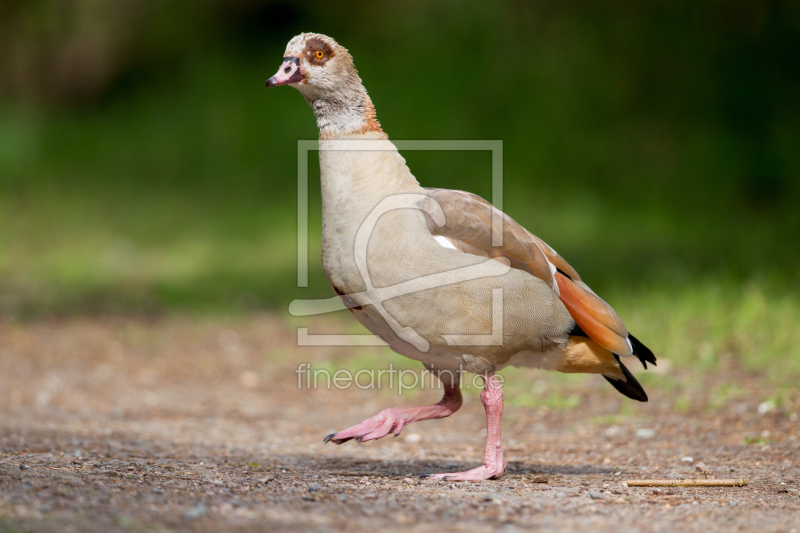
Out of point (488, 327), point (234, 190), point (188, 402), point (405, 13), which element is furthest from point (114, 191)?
point (488, 327)

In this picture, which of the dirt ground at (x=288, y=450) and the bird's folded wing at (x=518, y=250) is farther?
the bird's folded wing at (x=518, y=250)

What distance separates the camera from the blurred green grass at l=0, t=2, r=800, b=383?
8797mm

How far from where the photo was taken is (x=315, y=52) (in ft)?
12.8

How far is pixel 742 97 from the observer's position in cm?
1200

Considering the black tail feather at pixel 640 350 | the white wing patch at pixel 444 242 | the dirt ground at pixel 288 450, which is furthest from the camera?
the black tail feather at pixel 640 350

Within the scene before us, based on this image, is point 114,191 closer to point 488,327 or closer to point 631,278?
point 631,278

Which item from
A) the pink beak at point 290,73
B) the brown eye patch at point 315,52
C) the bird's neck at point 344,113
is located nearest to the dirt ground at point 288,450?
the bird's neck at point 344,113

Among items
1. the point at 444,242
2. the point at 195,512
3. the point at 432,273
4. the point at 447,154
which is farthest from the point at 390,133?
the point at 195,512

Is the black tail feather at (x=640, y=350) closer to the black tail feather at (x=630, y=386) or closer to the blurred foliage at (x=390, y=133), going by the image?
the black tail feather at (x=630, y=386)

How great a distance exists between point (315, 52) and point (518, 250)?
4.13ft

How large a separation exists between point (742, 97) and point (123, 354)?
9048mm

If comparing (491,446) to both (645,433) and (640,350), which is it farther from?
(645,433)

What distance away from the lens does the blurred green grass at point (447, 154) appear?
8797 mm

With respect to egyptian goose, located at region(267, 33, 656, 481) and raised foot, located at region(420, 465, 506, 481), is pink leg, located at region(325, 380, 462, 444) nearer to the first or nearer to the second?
egyptian goose, located at region(267, 33, 656, 481)
